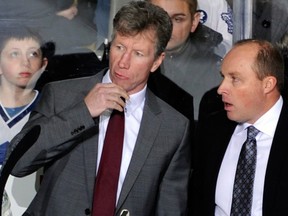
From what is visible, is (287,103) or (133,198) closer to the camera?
(133,198)

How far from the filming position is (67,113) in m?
2.48

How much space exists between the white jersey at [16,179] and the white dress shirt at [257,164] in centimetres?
91

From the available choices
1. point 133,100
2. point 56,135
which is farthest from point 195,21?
point 56,135

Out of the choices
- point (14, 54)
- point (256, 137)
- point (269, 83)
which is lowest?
point (256, 137)

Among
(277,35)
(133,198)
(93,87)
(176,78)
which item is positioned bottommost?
(133,198)

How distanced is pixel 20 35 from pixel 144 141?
0.90m

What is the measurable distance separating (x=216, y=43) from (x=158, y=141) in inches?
42.9

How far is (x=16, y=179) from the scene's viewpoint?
321cm

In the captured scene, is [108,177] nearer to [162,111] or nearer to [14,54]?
[162,111]

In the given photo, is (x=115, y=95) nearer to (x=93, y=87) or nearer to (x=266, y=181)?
(x=93, y=87)

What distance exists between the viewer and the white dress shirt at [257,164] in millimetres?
2672

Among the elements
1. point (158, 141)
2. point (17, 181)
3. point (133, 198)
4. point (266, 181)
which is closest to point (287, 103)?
point (266, 181)

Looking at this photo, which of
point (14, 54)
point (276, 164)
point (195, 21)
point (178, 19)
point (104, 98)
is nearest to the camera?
point (104, 98)

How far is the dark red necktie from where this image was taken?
2.58 meters
